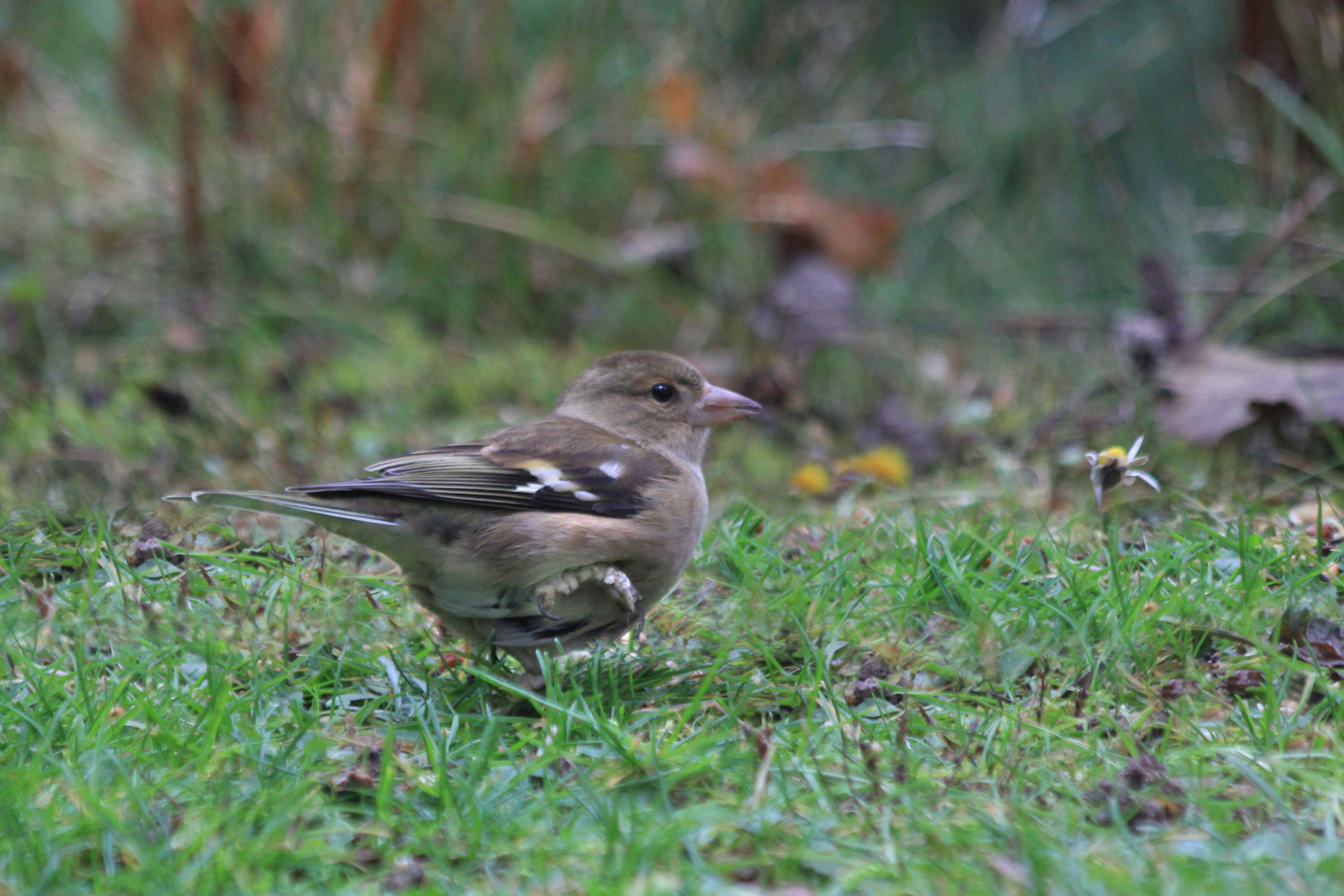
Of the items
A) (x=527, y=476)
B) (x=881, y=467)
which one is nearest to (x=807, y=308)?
(x=881, y=467)

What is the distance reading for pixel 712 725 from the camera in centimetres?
328

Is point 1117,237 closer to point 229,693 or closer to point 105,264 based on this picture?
point 105,264

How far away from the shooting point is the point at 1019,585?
3.71 metres

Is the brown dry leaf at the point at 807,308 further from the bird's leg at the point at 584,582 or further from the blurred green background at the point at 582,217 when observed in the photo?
the bird's leg at the point at 584,582

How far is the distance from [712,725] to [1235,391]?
3.00 metres

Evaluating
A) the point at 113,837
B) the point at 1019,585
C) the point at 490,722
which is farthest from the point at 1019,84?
the point at 113,837

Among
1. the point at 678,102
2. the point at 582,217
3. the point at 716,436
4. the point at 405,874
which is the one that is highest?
the point at 678,102

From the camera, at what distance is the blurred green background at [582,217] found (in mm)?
6449

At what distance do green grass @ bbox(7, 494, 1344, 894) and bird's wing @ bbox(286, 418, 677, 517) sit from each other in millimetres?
417

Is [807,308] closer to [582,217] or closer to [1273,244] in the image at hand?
[582,217]

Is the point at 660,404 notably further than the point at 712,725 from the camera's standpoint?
Yes

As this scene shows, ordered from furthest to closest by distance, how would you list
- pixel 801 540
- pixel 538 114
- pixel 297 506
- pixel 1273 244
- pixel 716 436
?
pixel 538 114
pixel 716 436
pixel 1273 244
pixel 801 540
pixel 297 506

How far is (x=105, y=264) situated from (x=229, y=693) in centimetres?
499

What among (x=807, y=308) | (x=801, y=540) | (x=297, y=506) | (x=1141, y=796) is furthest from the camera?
(x=807, y=308)
